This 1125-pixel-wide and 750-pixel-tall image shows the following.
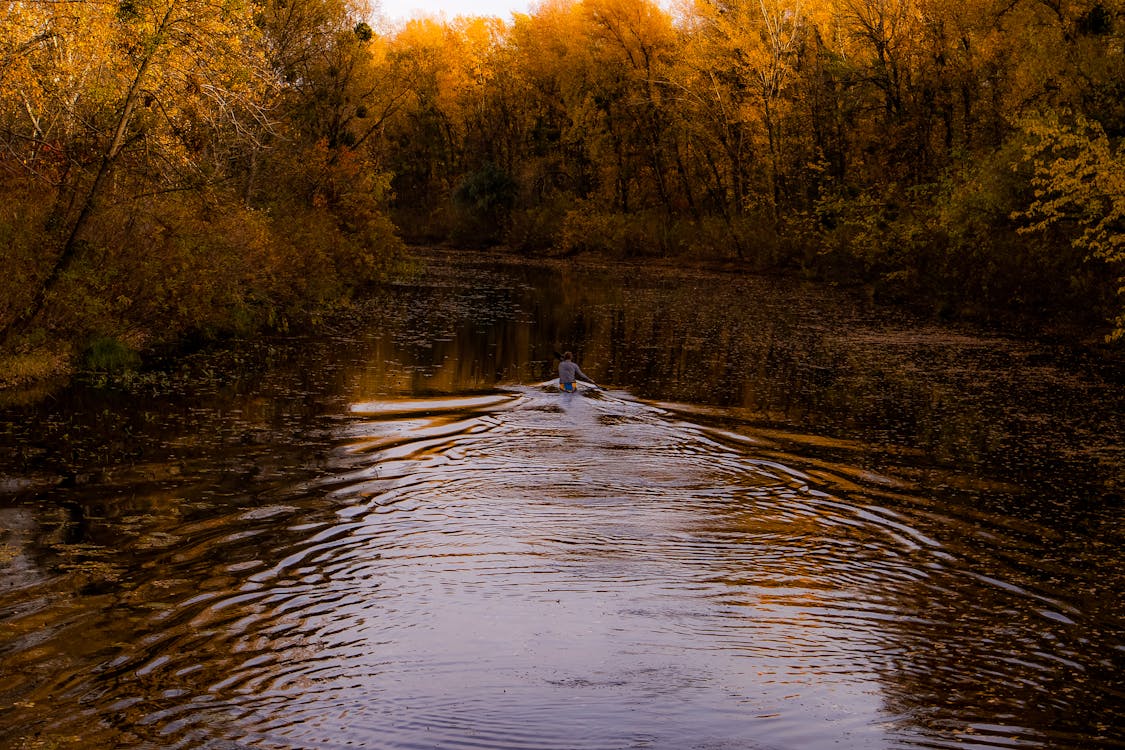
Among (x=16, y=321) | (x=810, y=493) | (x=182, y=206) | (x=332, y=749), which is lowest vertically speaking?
(x=332, y=749)

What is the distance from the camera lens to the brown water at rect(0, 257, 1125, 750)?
8.20m

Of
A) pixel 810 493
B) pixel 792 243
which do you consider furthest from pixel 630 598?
pixel 792 243

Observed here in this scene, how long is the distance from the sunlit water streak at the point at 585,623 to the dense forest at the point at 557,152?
32.7 ft

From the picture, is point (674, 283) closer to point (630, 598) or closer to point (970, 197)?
point (970, 197)

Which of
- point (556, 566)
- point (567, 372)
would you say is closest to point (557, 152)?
point (567, 372)

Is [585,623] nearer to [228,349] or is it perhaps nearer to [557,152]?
[228,349]

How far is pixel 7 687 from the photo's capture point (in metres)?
8.16

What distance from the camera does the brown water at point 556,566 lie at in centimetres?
820

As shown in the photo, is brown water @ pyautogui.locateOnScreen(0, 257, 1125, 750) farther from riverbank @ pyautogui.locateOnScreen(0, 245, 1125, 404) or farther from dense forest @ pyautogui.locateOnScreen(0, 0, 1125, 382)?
dense forest @ pyautogui.locateOnScreen(0, 0, 1125, 382)

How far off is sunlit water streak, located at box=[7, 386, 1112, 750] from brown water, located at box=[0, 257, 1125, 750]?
38 mm

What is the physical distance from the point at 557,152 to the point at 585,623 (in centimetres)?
8339

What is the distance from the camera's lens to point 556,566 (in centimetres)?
1171

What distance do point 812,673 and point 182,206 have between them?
2096 cm

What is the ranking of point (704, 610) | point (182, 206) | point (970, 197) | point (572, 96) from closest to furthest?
point (704, 610) < point (182, 206) < point (970, 197) < point (572, 96)
